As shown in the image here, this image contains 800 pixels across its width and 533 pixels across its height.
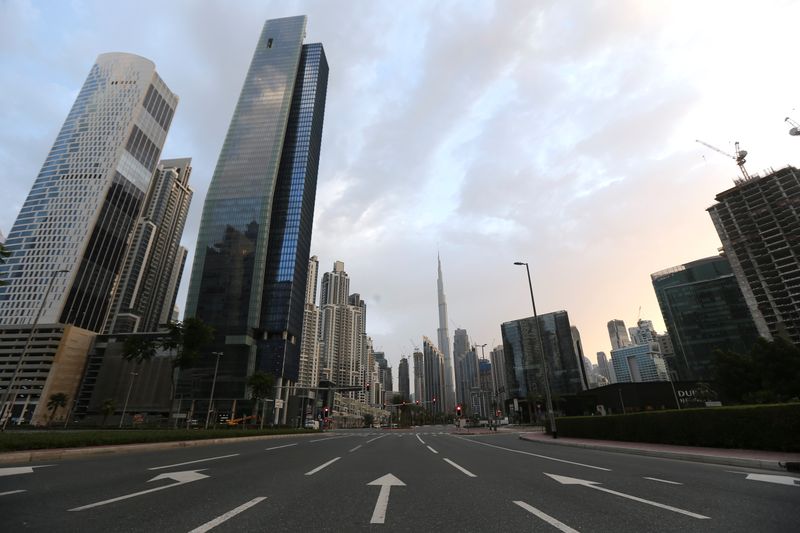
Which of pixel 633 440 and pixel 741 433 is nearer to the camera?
pixel 741 433

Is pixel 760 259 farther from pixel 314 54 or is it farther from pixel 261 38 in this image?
pixel 261 38

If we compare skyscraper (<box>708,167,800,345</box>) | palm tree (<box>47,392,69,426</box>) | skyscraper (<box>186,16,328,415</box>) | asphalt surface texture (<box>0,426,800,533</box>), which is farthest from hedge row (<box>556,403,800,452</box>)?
palm tree (<box>47,392,69,426</box>)

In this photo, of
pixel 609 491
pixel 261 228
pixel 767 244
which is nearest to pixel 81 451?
pixel 609 491

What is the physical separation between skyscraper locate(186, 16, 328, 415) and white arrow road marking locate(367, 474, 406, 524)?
124 m

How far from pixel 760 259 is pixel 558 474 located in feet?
609

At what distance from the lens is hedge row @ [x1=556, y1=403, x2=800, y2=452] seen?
12.4 meters

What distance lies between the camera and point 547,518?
5000mm

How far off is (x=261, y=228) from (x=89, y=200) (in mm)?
90603

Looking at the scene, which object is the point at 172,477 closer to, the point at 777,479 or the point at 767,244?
the point at 777,479

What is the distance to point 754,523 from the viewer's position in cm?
468

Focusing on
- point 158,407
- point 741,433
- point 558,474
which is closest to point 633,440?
point 741,433

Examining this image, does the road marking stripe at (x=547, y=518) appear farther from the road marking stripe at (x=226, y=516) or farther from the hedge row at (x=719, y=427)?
the hedge row at (x=719, y=427)

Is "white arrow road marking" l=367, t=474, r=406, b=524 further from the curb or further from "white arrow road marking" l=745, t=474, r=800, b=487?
the curb

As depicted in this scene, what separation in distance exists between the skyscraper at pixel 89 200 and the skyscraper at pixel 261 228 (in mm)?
61179
